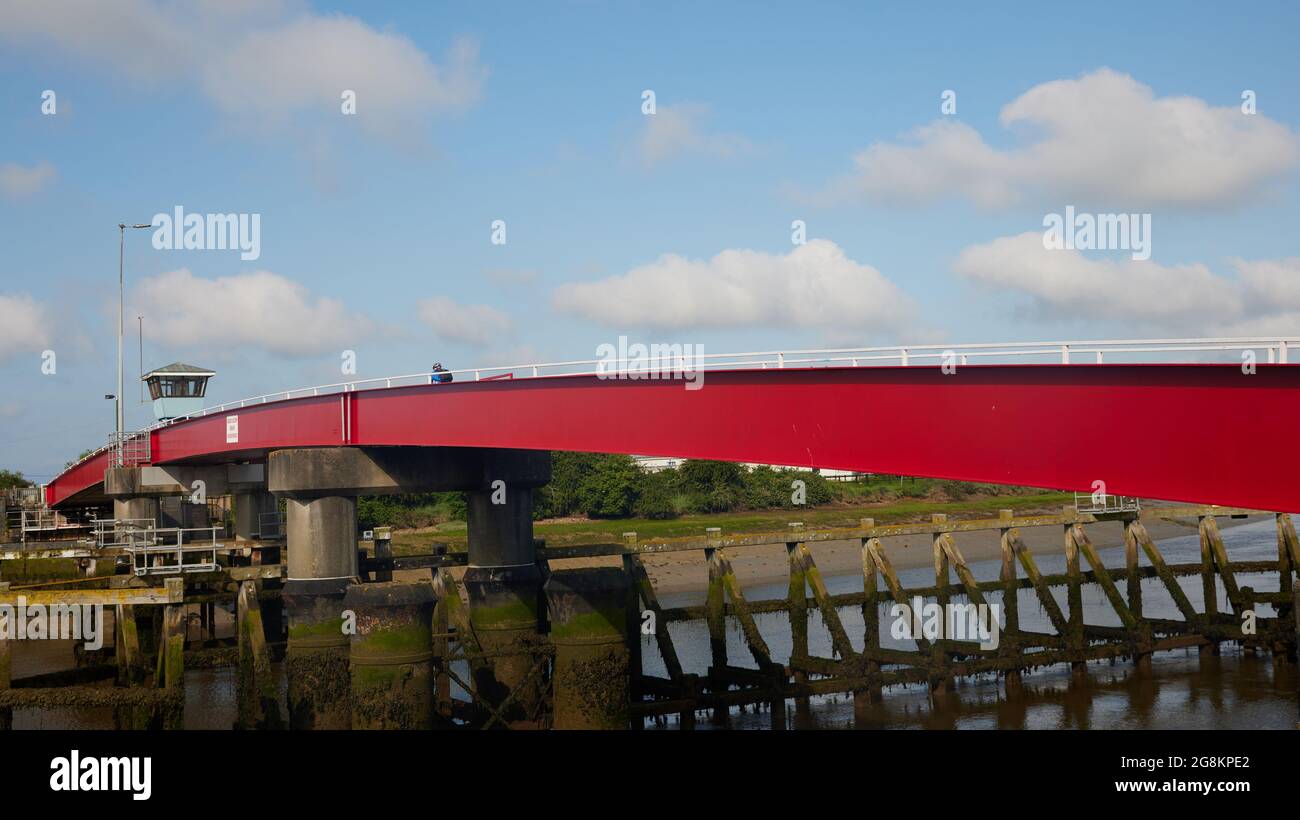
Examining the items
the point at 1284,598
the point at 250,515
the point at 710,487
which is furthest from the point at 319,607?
the point at 710,487

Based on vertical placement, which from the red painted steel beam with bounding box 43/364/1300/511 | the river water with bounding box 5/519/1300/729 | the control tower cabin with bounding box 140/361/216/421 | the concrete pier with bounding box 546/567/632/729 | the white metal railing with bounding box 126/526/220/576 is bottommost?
the river water with bounding box 5/519/1300/729

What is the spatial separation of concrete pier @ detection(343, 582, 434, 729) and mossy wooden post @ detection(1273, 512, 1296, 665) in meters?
20.7

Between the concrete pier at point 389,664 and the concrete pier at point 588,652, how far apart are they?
8.86 feet

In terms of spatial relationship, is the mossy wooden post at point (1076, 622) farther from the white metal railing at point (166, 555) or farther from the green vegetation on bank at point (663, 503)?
the green vegetation on bank at point (663, 503)

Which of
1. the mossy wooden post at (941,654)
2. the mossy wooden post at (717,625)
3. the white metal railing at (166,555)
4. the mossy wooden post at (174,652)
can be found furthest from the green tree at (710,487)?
the mossy wooden post at (174,652)

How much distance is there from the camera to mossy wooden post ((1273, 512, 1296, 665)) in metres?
31.3

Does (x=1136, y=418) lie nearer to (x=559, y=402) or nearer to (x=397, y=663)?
(x=559, y=402)

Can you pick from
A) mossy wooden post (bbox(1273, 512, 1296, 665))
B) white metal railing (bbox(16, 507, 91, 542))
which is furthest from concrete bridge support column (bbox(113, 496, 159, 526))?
mossy wooden post (bbox(1273, 512, 1296, 665))

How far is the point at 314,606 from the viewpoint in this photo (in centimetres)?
2692

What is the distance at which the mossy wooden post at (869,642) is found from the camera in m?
27.1

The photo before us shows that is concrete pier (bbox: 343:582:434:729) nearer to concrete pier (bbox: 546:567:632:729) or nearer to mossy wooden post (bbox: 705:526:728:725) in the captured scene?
concrete pier (bbox: 546:567:632:729)

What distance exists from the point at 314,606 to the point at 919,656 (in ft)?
45.1

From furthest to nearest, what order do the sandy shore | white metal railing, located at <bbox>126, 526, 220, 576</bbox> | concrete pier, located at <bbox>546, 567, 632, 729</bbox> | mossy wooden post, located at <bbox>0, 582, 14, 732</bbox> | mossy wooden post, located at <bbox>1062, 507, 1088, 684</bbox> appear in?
1. the sandy shore
2. mossy wooden post, located at <bbox>1062, 507, 1088, 684</bbox>
3. white metal railing, located at <bbox>126, 526, 220, 576</bbox>
4. concrete pier, located at <bbox>546, 567, 632, 729</bbox>
5. mossy wooden post, located at <bbox>0, 582, 14, 732</bbox>
